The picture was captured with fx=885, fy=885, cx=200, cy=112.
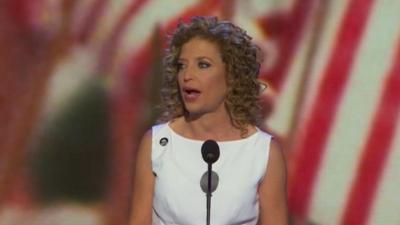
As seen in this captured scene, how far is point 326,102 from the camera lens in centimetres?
286

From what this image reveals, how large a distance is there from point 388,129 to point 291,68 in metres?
0.37

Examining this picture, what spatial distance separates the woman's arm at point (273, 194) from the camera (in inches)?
78.7

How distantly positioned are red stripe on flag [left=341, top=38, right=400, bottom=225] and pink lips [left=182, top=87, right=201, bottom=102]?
1051mm

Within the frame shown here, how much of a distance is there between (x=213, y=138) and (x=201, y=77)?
15 cm

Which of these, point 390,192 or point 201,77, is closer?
point 201,77

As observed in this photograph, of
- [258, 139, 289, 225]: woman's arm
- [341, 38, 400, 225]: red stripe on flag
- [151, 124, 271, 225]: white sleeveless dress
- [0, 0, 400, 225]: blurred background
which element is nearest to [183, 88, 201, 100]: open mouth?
[151, 124, 271, 225]: white sleeveless dress

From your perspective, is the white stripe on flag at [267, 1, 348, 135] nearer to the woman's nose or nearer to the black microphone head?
the woman's nose

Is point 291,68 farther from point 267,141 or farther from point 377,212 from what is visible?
point 267,141

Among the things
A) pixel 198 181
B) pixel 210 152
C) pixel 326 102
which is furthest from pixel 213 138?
pixel 326 102

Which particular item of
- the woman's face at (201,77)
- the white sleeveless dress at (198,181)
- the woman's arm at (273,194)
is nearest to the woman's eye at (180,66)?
the woman's face at (201,77)

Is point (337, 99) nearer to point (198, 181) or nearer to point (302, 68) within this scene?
point (302, 68)

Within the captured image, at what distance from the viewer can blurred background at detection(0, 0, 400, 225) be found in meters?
2.85

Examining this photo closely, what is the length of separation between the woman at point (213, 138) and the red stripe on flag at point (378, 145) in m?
0.88

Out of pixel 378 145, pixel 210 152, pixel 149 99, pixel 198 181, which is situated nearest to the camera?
pixel 210 152
